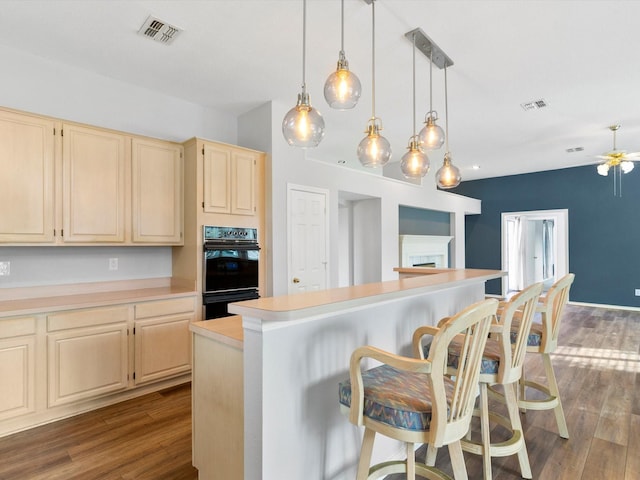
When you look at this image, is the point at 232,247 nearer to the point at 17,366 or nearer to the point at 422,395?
the point at 17,366

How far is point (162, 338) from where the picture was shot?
3205 millimetres

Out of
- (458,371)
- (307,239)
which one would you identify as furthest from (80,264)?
(458,371)

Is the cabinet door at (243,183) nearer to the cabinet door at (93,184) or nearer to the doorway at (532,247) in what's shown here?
the cabinet door at (93,184)

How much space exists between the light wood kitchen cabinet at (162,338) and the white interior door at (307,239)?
1296 millimetres

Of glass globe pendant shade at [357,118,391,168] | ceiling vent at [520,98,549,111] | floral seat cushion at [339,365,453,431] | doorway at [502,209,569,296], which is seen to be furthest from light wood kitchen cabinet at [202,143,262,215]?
doorway at [502,209,569,296]

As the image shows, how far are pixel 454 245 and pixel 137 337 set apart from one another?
22.8ft

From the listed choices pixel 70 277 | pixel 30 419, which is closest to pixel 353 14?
pixel 70 277

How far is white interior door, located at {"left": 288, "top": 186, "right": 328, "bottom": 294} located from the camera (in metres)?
4.30

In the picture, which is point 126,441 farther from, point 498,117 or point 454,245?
point 454,245

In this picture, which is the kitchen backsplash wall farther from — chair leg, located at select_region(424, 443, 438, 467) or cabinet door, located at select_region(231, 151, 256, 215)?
chair leg, located at select_region(424, 443, 438, 467)

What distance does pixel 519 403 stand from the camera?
245cm

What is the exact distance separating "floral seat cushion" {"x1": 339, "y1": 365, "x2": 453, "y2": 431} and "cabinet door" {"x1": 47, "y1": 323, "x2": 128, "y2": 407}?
2239 millimetres

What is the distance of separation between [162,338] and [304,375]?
2.08 meters

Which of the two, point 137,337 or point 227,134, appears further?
point 227,134
